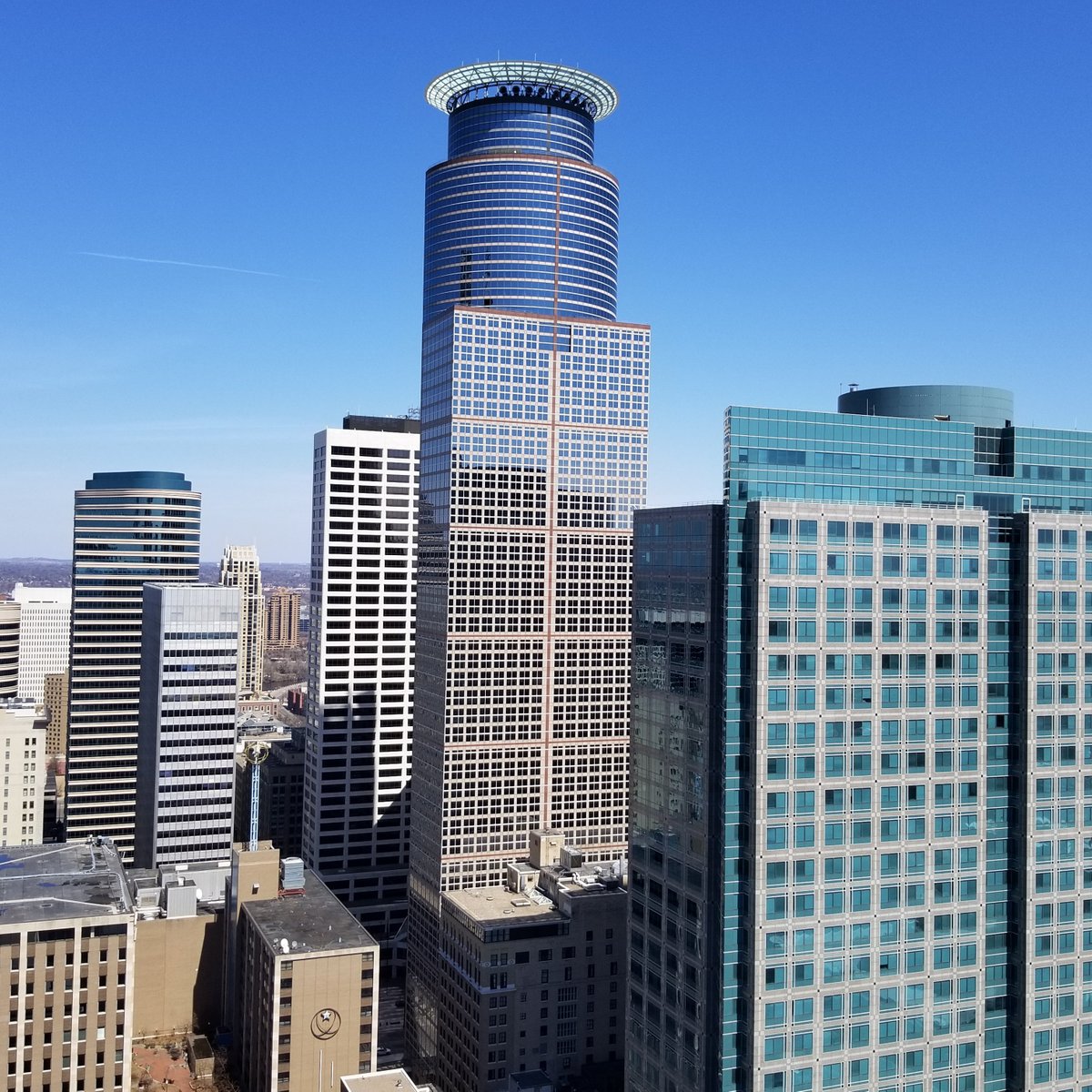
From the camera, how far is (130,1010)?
125m

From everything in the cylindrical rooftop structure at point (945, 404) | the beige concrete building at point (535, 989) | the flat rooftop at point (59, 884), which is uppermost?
the cylindrical rooftop structure at point (945, 404)

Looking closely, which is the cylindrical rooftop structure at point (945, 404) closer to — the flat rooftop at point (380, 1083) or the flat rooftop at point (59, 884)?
the flat rooftop at point (380, 1083)

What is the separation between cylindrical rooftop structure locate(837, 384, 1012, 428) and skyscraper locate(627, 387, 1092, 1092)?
11.6 feet

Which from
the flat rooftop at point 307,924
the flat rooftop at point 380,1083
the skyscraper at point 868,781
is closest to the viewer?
the skyscraper at point 868,781

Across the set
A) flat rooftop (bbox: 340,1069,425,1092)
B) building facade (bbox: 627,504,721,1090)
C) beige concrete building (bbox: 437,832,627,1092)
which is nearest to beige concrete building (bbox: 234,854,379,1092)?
flat rooftop (bbox: 340,1069,425,1092)

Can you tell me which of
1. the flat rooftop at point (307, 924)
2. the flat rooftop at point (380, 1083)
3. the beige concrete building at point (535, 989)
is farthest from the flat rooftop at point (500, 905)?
the flat rooftop at point (380, 1083)

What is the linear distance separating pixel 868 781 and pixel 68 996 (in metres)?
96.7

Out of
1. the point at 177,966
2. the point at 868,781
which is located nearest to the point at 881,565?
the point at 868,781

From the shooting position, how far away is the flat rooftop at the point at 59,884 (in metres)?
127

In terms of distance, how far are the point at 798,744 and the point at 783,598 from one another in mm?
13200

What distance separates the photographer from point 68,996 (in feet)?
406

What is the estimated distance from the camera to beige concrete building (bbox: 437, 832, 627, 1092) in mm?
156125

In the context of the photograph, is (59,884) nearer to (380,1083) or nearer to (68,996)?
(68,996)

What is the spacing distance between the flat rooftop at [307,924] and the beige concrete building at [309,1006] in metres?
0.16
